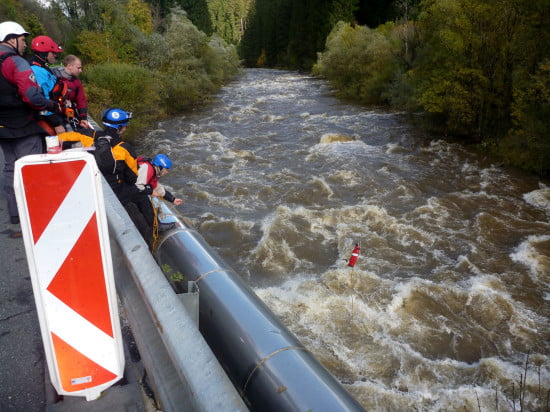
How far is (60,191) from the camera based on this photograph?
205 cm

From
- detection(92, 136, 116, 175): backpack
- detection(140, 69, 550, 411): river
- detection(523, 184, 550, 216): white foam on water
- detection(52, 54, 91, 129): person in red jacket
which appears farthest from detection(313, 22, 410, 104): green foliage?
detection(92, 136, 116, 175): backpack

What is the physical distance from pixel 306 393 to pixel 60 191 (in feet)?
6.80

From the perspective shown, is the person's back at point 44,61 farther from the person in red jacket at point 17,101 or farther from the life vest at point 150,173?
the life vest at point 150,173

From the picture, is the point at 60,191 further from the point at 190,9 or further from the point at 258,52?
the point at 258,52

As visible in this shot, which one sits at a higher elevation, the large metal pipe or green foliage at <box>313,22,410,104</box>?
green foliage at <box>313,22,410,104</box>

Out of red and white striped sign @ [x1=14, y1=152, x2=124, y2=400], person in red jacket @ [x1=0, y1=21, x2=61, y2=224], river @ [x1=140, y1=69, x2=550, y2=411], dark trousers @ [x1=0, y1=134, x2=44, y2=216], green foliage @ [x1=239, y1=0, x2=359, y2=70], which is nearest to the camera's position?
red and white striped sign @ [x1=14, y1=152, x2=124, y2=400]

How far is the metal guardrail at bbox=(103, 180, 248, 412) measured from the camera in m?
1.74

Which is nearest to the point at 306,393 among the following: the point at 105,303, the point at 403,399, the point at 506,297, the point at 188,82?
the point at 105,303

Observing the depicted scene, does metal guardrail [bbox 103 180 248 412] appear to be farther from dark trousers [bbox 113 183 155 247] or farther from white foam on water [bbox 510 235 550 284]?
white foam on water [bbox 510 235 550 284]

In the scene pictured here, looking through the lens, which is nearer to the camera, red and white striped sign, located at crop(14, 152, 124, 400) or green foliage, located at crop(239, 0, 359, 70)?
red and white striped sign, located at crop(14, 152, 124, 400)

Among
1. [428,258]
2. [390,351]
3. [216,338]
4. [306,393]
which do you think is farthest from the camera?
[428,258]

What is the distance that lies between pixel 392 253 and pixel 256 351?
6.31 meters

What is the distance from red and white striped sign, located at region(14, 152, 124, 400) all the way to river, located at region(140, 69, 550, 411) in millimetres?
2971

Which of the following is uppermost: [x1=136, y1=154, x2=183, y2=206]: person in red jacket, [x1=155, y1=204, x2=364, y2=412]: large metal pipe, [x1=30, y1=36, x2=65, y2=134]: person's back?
[x1=30, y1=36, x2=65, y2=134]: person's back
